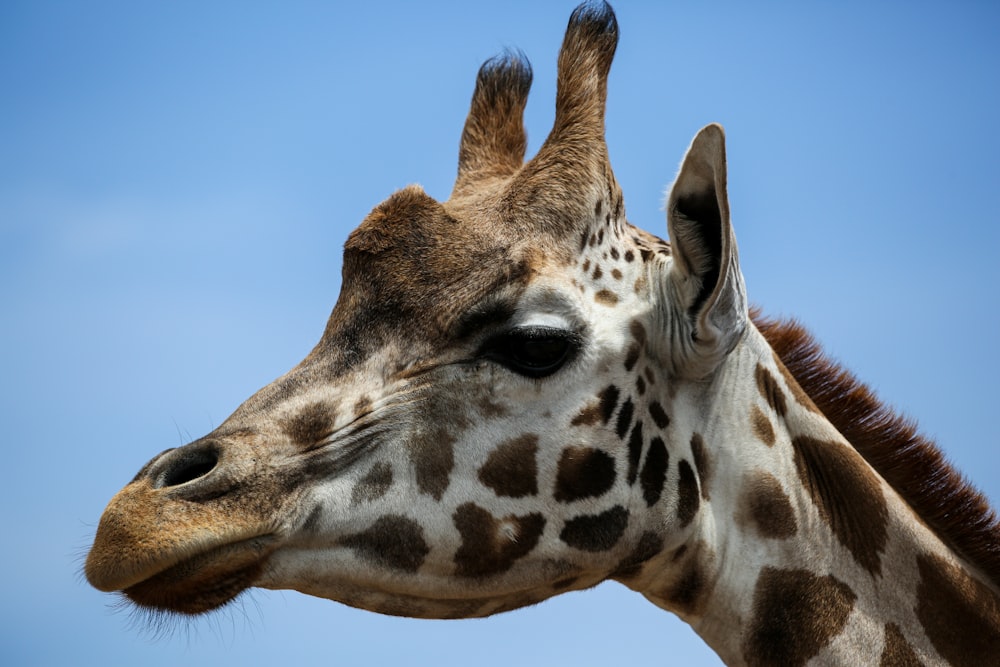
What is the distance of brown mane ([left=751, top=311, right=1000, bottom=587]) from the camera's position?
5.41 meters

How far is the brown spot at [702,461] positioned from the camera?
494 cm

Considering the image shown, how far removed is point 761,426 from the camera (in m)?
5.12

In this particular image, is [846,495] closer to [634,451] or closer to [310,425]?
[634,451]

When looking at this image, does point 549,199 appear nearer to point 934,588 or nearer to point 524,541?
point 524,541

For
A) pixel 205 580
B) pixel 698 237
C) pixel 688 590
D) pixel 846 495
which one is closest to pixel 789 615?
pixel 688 590

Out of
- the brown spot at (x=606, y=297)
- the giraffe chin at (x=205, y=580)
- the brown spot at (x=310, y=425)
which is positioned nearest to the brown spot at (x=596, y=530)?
the brown spot at (x=606, y=297)

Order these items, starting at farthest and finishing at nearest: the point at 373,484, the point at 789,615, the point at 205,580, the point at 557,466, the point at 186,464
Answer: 1. the point at 789,615
2. the point at 557,466
3. the point at 373,484
4. the point at 186,464
5. the point at 205,580

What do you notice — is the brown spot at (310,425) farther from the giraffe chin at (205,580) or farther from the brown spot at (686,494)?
the brown spot at (686,494)

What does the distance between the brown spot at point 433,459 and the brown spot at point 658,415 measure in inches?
35.9

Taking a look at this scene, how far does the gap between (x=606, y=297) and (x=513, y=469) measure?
919 millimetres

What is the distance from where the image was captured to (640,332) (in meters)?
4.95

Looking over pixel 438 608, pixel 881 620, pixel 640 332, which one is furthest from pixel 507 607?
pixel 881 620

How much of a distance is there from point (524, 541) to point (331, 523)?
818 millimetres

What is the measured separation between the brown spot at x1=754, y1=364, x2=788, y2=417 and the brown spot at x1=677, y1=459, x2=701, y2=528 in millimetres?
605
